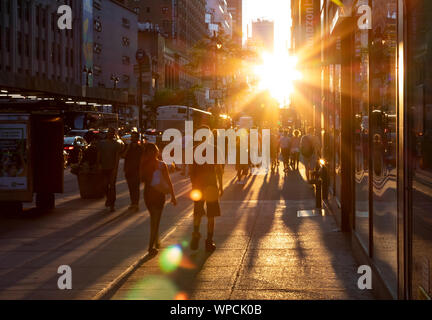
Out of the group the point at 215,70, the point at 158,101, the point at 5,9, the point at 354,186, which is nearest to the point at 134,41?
the point at 158,101

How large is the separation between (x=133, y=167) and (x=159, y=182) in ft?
18.1

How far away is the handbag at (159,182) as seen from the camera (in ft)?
33.4

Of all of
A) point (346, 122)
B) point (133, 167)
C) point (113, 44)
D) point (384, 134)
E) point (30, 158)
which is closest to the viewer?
point (384, 134)

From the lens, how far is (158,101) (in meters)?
98.0

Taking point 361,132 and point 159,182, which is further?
point 159,182

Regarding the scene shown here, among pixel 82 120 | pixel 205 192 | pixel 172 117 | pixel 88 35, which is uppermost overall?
pixel 88 35

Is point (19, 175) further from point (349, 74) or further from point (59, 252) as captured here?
point (349, 74)

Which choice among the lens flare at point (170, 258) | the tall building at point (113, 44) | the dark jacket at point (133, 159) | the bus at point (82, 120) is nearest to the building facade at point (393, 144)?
the lens flare at point (170, 258)

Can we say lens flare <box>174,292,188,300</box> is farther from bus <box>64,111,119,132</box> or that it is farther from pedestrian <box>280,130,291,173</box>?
bus <box>64,111,119,132</box>

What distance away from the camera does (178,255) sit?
32.6 feet

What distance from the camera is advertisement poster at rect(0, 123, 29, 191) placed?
49.4 ft

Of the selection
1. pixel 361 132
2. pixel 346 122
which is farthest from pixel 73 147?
pixel 361 132

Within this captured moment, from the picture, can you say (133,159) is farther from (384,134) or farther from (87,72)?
(87,72)

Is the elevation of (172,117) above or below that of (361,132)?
above
